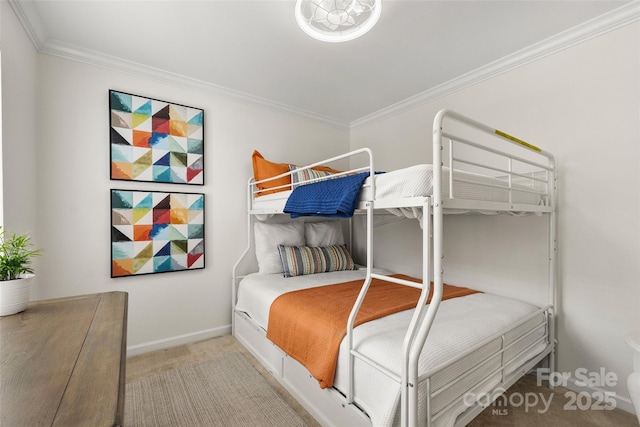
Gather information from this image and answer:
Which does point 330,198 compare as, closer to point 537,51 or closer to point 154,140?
point 154,140

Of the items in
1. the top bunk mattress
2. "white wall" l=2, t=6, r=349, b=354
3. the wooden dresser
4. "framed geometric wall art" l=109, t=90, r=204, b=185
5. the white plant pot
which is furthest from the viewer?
"framed geometric wall art" l=109, t=90, r=204, b=185

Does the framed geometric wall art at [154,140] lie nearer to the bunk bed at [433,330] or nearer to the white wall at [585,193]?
the bunk bed at [433,330]

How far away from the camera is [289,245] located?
2758 millimetres

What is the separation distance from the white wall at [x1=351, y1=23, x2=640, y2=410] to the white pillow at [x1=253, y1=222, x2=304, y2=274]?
166 centimetres

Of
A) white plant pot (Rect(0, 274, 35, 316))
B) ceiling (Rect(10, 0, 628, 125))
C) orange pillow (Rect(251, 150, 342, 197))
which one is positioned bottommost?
white plant pot (Rect(0, 274, 35, 316))

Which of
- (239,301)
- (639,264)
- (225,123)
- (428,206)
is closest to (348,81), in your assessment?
(225,123)

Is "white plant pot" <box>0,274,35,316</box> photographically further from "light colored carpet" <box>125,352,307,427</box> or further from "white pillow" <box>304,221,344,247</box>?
"white pillow" <box>304,221,344,247</box>

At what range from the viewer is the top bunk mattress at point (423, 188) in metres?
1.21

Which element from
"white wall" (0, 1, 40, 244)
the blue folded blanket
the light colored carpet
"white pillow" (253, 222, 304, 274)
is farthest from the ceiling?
the light colored carpet

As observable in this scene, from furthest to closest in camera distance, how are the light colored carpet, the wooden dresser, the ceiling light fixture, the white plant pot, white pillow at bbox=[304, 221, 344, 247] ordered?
white pillow at bbox=[304, 221, 344, 247]
the light colored carpet
the ceiling light fixture
the white plant pot
the wooden dresser

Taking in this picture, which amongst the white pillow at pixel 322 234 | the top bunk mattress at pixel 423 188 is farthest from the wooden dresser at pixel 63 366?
the white pillow at pixel 322 234

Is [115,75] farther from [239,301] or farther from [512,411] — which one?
[512,411]

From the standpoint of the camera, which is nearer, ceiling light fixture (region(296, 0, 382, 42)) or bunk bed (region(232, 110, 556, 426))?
bunk bed (region(232, 110, 556, 426))

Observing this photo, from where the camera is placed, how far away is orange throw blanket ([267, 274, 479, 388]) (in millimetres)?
1438
